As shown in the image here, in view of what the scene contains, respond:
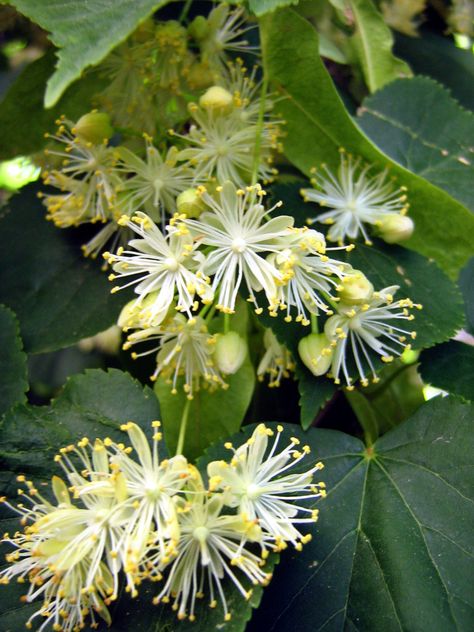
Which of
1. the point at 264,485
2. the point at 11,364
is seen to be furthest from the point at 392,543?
the point at 11,364

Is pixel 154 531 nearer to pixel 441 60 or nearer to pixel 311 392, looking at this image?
pixel 311 392

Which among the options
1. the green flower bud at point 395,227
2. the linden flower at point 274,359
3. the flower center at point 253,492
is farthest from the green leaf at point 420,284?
the flower center at point 253,492

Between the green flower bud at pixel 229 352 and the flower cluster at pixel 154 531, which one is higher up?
the green flower bud at pixel 229 352

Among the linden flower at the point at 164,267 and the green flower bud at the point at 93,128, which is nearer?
the linden flower at the point at 164,267

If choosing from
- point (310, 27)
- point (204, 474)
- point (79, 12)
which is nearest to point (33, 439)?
point (204, 474)

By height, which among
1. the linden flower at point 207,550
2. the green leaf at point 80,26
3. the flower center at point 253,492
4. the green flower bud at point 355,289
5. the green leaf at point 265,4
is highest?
the green leaf at point 265,4

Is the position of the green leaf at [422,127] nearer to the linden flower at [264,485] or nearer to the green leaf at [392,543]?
the green leaf at [392,543]

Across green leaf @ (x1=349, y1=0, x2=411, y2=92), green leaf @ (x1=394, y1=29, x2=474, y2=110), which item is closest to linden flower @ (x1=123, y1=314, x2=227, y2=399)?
green leaf @ (x1=349, y1=0, x2=411, y2=92)
